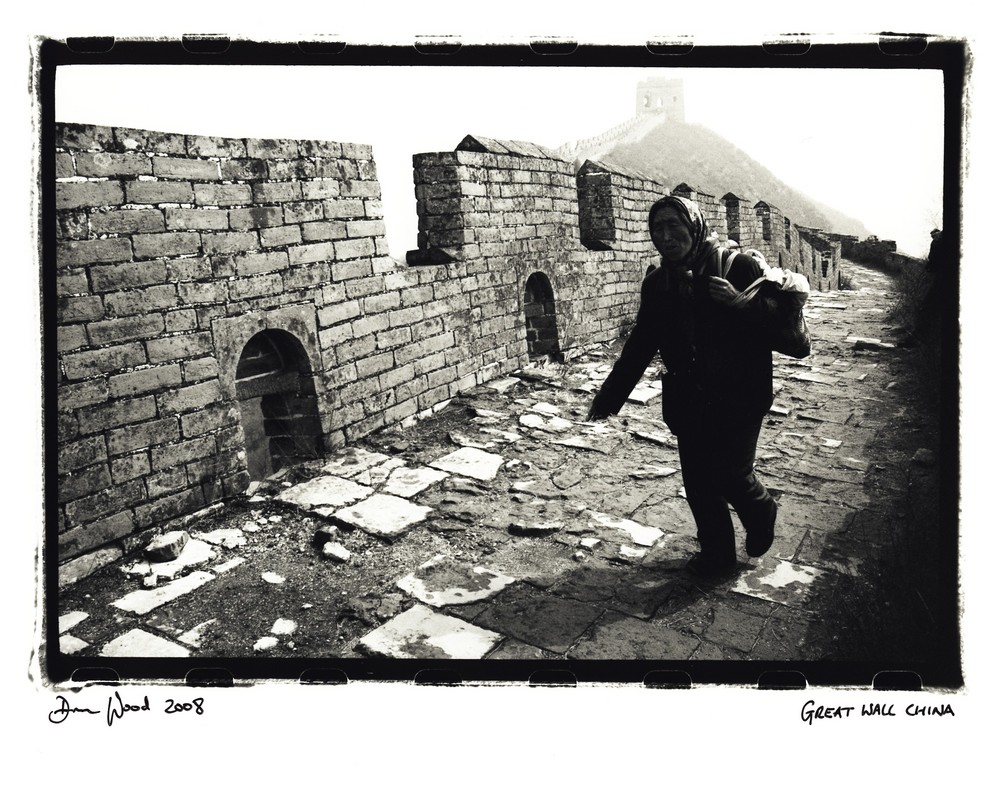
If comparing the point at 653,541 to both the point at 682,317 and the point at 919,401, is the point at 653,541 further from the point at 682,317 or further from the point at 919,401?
the point at 919,401

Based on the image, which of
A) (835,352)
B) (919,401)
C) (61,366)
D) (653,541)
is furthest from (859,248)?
(61,366)

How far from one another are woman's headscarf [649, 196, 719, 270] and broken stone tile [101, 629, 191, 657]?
278 centimetres

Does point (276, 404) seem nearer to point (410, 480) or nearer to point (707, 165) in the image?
point (410, 480)

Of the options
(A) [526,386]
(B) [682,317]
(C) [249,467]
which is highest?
(B) [682,317]

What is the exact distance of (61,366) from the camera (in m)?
3.84

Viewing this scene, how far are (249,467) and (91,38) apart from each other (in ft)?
10.5

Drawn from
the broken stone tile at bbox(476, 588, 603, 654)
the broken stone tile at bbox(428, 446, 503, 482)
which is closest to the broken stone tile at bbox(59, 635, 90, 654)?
the broken stone tile at bbox(476, 588, 603, 654)

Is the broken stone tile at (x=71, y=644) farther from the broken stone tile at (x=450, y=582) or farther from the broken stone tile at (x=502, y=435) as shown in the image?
the broken stone tile at (x=502, y=435)

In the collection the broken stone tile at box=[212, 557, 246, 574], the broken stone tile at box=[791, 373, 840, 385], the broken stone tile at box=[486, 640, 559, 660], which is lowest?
the broken stone tile at box=[486, 640, 559, 660]

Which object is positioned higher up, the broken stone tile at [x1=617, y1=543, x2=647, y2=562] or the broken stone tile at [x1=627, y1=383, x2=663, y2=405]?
the broken stone tile at [x1=627, y1=383, x2=663, y2=405]

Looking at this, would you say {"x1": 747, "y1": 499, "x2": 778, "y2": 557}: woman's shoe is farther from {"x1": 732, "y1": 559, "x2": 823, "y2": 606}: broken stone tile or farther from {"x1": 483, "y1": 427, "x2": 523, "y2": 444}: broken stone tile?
{"x1": 483, "y1": 427, "x2": 523, "y2": 444}: broken stone tile

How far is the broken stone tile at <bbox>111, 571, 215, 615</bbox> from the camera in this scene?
3482mm

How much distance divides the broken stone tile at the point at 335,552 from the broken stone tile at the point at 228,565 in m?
0.46

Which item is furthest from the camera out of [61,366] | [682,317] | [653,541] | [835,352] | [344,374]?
[835,352]
